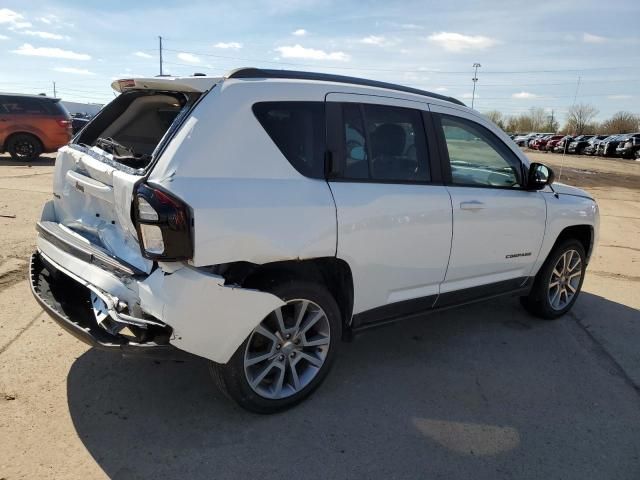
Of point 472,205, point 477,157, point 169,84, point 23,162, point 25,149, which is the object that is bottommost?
point 23,162

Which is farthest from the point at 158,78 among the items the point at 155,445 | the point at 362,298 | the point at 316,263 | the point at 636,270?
the point at 636,270

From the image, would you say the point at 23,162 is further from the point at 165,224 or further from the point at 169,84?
the point at 165,224

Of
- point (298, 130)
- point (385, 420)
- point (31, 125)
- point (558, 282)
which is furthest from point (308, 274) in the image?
point (31, 125)

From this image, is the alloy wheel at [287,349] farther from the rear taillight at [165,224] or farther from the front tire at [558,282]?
the front tire at [558,282]

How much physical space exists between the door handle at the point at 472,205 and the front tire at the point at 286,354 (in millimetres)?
1233

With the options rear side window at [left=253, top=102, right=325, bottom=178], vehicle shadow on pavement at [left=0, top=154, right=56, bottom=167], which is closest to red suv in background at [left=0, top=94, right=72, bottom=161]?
vehicle shadow on pavement at [left=0, top=154, right=56, bottom=167]

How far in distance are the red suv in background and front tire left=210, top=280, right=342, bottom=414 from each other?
13905 millimetres

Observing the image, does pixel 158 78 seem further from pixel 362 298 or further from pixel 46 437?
pixel 46 437

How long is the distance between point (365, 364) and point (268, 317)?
110cm

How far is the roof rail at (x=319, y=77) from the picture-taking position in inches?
117

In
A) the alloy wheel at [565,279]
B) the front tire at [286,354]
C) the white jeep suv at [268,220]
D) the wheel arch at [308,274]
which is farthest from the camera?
the alloy wheel at [565,279]

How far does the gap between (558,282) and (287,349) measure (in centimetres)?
302

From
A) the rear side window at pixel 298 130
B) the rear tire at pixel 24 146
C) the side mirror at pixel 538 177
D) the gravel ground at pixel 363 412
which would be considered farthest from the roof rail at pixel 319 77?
the rear tire at pixel 24 146

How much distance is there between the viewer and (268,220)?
2.76m
